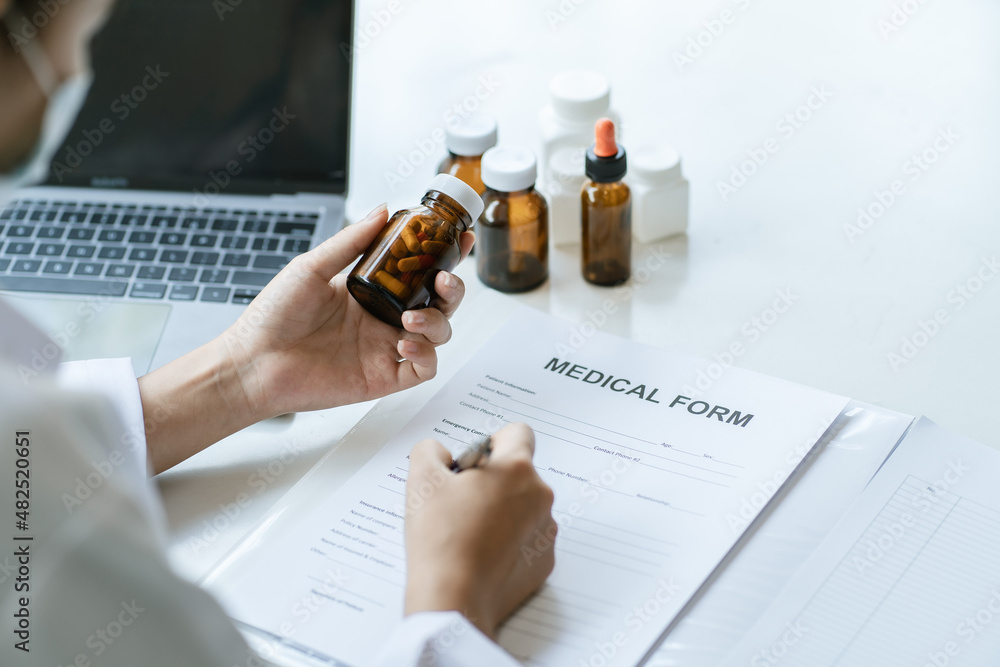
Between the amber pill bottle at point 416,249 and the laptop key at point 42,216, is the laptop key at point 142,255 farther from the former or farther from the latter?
the amber pill bottle at point 416,249

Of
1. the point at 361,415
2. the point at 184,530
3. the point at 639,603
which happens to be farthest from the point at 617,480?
the point at 184,530

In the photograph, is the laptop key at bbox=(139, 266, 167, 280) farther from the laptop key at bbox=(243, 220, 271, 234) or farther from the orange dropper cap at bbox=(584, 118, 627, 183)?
the orange dropper cap at bbox=(584, 118, 627, 183)

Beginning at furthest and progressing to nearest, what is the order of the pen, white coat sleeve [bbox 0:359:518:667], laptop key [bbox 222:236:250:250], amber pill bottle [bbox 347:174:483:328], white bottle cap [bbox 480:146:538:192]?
laptop key [bbox 222:236:250:250], white bottle cap [bbox 480:146:538:192], amber pill bottle [bbox 347:174:483:328], the pen, white coat sleeve [bbox 0:359:518:667]

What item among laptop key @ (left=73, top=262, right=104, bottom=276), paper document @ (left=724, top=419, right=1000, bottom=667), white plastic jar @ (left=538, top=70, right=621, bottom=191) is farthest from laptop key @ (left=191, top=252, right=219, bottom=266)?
paper document @ (left=724, top=419, right=1000, bottom=667)

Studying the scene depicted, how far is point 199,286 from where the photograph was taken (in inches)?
38.0

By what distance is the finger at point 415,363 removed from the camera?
82cm

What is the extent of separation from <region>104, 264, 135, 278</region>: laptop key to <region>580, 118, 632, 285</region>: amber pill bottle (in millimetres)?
496

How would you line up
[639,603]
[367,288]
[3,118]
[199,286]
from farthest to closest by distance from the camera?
[199,286]
[367,288]
[639,603]
[3,118]

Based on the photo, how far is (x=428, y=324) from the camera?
0.81m

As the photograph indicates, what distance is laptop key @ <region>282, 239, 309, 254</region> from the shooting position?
1.00 m

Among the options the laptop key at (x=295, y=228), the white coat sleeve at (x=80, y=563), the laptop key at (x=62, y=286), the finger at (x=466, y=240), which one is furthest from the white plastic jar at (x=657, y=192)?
the white coat sleeve at (x=80, y=563)

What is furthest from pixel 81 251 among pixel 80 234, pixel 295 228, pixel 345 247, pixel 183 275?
pixel 345 247

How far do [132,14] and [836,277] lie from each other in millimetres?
814

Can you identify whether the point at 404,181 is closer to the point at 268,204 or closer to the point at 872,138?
the point at 268,204
